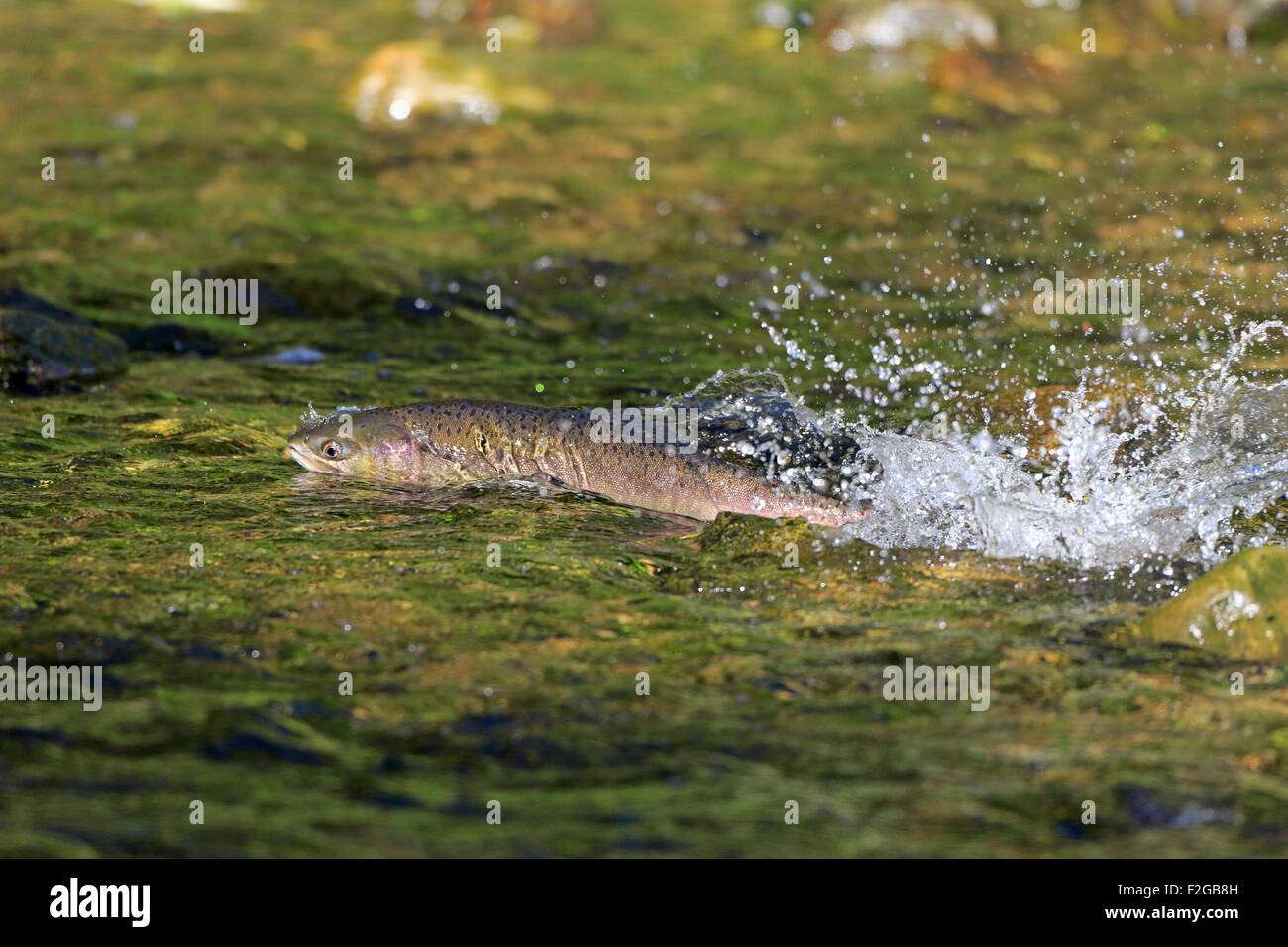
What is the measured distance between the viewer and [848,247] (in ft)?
38.9

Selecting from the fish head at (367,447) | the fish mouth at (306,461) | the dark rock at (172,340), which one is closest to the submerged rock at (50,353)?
→ the dark rock at (172,340)

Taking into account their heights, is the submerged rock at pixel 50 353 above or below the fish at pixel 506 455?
above

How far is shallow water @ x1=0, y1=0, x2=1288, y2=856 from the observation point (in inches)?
174

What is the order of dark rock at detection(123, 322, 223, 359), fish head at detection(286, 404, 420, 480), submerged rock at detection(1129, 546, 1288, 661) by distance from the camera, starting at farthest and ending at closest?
dark rock at detection(123, 322, 223, 359), fish head at detection(286, 404, 420, 480), submerged rock at detection(1129, 546, 1288, 661)

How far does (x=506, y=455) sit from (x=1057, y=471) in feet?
9.26

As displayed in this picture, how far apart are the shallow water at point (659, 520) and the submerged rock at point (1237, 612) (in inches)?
5.0

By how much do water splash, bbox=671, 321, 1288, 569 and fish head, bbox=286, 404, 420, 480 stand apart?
1.56 meters

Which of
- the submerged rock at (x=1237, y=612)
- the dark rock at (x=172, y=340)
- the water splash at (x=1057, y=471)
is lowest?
the submerged rock at (x=1237, y=612)

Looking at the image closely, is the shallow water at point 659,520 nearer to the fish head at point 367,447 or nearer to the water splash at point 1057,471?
the water splash at point 1057,471

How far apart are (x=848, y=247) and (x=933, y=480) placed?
222 inches

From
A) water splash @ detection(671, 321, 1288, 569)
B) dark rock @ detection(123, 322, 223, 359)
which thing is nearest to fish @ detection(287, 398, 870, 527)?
water splash @ detection(671, 321, 1288, 569)

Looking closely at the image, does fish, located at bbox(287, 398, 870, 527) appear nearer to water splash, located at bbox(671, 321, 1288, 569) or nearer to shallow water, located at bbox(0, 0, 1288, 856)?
shallow water, located at bbox(0, 0, 1288, 856)

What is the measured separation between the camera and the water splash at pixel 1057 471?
6242 millimetres
